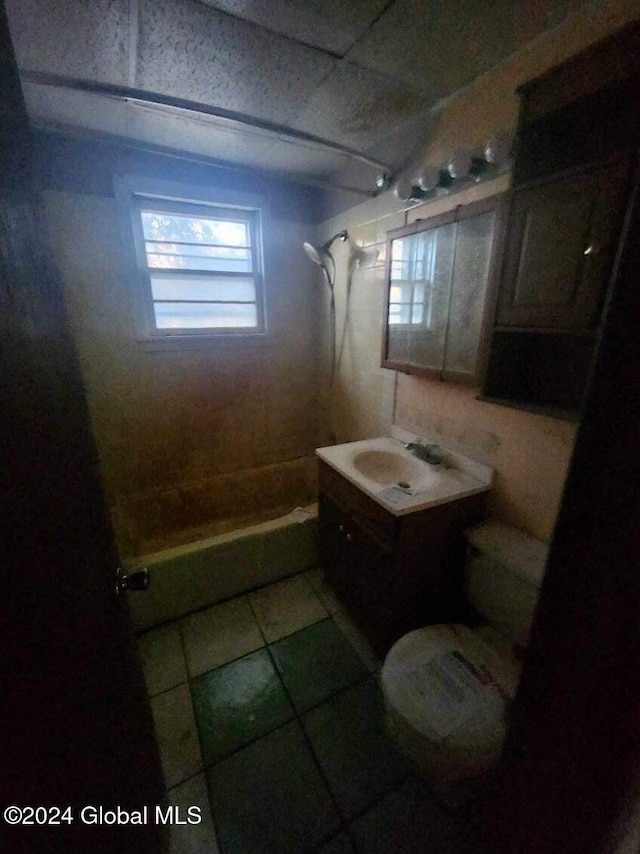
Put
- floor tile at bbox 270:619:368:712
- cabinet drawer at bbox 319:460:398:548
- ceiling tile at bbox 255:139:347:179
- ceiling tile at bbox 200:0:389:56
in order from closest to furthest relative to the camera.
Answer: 1. ceiling tile at bbox 200:0:389:56
2. cabinet drawer at bbox 319:460:398:548
3. floor tile at bbox 270:619:368:712
4. ceiling tile at bbox 255:139:347:179

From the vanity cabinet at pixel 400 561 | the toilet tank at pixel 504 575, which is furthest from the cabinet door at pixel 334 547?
the toilet tank at pixel 504 575

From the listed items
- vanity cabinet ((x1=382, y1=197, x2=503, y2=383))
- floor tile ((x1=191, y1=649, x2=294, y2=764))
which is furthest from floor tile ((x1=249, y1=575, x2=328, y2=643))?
vanity cabinet ((x1=382, y1=197, x2=503, y2=383))

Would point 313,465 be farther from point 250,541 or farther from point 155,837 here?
point 155,837

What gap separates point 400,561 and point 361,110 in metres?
1.82

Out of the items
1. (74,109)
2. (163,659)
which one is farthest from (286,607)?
(74,109)

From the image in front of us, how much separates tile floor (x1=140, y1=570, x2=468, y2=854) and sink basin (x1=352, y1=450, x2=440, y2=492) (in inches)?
30.2

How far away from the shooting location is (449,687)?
963 mm

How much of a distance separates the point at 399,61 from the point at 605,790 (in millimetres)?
1781

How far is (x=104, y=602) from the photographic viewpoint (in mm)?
632

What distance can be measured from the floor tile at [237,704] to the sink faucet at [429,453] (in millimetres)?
1168

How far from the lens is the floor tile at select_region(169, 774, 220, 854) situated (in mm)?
950

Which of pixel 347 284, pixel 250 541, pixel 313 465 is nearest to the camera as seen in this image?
pixel 250 541

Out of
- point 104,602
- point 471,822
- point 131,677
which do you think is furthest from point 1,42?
point 471,822

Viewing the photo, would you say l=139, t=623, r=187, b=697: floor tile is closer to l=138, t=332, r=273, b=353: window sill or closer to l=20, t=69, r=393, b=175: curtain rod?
l=138, t=332, r=273, b=353: window sill
